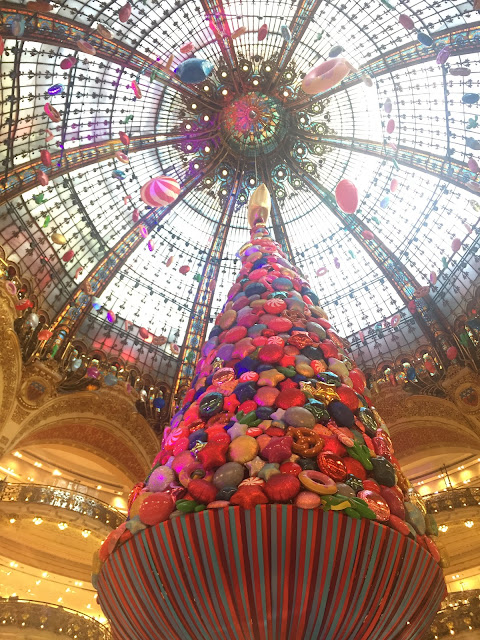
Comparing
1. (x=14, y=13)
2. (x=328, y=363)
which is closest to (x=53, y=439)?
(x=14, y=13)

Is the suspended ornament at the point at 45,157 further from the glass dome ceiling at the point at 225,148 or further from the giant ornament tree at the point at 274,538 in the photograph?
the giant ornament tree at the point at 274,538

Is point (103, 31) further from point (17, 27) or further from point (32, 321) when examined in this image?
point (32, 321)

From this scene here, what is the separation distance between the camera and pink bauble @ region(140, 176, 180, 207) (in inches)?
473

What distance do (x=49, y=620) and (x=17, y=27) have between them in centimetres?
1463

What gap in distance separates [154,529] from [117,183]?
13.8 meters

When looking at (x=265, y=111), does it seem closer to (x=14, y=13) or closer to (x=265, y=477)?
(x=14, y=13)

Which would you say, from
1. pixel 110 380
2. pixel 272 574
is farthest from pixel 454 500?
pixel 272 574

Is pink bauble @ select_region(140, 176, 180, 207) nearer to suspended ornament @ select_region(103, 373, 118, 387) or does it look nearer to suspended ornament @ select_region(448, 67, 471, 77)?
suspended ornament @ select_region(103, 373, 118, 387)

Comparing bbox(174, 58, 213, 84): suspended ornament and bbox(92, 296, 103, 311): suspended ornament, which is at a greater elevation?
bbox(174, 58, 213, 84): suspended ornament

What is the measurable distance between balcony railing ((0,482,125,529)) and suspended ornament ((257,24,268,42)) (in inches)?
553

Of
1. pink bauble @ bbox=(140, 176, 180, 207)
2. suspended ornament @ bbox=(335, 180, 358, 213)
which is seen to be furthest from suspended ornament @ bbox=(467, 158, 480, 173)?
pink bauble @ bbox=(140, 176, 180, 207)

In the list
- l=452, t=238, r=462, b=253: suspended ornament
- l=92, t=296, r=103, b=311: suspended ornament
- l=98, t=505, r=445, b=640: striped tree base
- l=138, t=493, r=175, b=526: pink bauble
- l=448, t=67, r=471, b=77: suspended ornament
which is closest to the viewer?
l=98, t=505, r=445, b=640: striped tree base

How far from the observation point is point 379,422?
4.80m

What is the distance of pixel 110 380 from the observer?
1488cm
